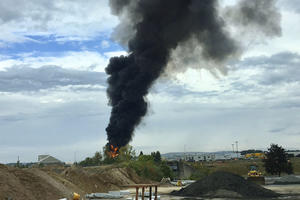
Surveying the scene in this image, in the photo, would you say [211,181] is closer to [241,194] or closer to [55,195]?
[241,194]

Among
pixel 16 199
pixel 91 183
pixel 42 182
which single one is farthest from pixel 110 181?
pixel 16 199

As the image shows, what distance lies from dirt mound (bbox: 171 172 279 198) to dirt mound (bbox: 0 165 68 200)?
50.5 feet

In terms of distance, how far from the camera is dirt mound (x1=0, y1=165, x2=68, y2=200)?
73.0 ft

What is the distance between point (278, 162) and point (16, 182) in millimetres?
49281

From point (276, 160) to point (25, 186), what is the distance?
48.1 metres

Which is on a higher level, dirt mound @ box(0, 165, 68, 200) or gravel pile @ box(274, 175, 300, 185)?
dirt mound @ box(0, 165, 68, 200)

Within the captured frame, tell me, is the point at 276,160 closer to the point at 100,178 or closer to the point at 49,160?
the point at 100,178

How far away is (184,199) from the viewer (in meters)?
31.3

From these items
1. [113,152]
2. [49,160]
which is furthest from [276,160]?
[49,160]

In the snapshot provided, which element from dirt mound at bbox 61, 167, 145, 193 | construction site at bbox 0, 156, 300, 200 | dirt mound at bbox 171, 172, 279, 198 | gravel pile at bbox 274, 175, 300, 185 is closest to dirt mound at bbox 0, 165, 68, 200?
construction site at bbox 0, 156, 300, 200

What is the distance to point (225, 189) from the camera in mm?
34719

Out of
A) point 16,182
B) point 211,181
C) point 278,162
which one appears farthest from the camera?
point 278,162

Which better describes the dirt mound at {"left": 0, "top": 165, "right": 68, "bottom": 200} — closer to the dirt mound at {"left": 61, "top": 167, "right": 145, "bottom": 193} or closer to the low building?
the dirt mound at {"left": 61, "top": 167, "right": 145, "bottom": 193}

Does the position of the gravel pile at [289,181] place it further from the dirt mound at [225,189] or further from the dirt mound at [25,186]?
Result: the dirt mound at [25,186]
